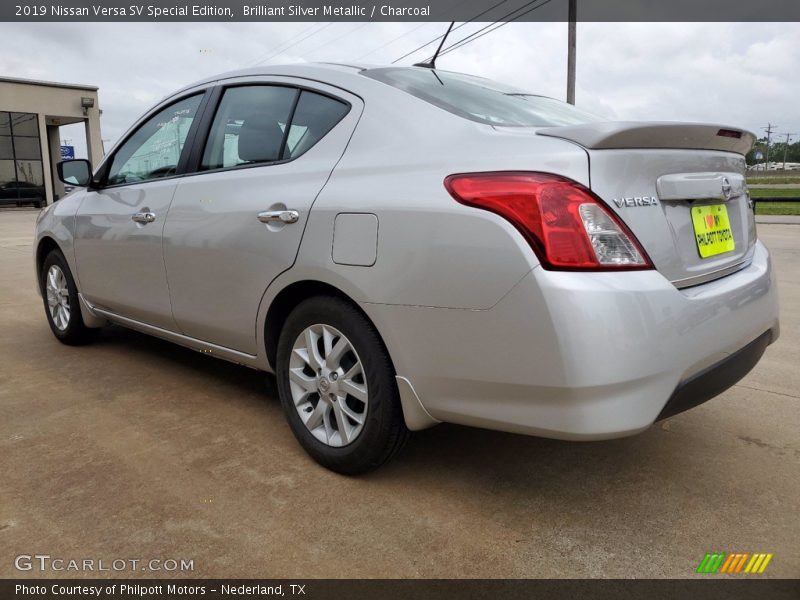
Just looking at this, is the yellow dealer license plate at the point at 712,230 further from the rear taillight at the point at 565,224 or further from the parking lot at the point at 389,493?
the parking lot at the point at 389,493


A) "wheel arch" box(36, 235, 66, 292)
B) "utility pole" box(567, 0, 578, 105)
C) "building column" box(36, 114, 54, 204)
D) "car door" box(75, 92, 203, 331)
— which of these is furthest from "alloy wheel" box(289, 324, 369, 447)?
"building column" box(36, 114, 54, 204)

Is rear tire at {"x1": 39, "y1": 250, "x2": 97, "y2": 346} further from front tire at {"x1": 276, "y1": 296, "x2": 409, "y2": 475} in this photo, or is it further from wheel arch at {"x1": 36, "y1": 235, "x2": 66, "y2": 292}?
front tire at {"x1": 276, "y1": 296, "x2": 409, "y2": 475}

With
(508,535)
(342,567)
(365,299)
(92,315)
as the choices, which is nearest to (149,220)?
(92,315)

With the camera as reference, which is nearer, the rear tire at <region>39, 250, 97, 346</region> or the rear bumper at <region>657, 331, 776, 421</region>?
the rear bumper at <region>657, 331, 776, 421</region>

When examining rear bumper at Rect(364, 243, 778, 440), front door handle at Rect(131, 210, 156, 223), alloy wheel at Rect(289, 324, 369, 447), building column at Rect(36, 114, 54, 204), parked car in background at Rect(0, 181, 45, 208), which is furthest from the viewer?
parked car in background at Rect(0, 181, 45, 208)

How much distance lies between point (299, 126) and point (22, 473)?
1.72 meters

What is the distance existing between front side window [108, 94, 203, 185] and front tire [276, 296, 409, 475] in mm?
1323

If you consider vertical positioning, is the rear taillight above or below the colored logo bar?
above

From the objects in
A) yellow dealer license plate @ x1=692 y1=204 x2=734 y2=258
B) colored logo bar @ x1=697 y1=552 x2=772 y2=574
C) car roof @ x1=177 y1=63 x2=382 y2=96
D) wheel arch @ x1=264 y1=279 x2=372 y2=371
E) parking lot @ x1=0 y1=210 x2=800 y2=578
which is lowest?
colored logo bar @ x1=697 y1=552 x2=772 y2=574

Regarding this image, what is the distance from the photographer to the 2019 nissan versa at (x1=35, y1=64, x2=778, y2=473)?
1.82 m

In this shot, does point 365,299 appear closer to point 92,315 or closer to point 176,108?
point 176,108

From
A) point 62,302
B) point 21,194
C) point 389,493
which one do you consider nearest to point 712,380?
point 389,493

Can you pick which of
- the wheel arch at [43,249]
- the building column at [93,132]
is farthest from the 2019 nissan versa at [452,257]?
the building column at [93,132]
